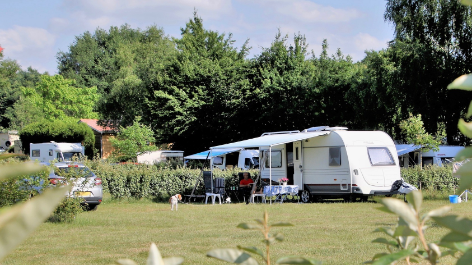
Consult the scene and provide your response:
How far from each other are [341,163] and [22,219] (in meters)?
15.1

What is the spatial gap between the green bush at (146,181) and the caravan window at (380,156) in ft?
16.3

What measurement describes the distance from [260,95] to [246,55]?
692 centimetres

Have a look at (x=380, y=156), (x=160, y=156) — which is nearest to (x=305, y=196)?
(x=380, y=156)

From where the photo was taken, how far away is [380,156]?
1530 centimetres

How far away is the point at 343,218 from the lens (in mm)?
10430

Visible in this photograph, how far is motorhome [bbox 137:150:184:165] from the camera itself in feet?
97.1

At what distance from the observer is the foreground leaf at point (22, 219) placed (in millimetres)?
405

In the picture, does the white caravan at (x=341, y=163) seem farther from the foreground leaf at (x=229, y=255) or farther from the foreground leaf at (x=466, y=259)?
the foreground leaf at (x=466, y=259)

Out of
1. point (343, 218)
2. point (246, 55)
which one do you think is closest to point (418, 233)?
point (343, 218)

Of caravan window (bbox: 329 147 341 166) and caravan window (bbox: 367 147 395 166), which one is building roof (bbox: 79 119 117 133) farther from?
caravan window (bbox: 367 147 395 166)

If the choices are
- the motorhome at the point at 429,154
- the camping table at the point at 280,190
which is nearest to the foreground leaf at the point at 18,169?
the camping table at the point at 280,190

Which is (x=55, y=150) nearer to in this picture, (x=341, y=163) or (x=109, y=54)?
(x=341, y=163)

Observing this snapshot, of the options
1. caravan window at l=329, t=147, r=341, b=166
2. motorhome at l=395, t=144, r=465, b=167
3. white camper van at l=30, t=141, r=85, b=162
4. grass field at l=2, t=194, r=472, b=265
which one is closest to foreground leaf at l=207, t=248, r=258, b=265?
grass field at l=2, t=194, r=472, b=265

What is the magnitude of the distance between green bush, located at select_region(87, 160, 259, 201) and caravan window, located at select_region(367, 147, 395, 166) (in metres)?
4.96
